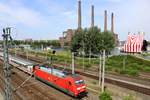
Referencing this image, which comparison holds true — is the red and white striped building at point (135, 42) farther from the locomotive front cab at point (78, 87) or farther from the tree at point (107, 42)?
the tree at point (107, 42)

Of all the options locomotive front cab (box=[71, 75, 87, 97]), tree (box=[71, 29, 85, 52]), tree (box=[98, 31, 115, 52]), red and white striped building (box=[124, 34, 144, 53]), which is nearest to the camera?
locomotive front cab (box=[71, 75, 87, 97])

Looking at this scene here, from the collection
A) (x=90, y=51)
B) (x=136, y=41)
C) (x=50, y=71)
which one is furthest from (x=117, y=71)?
(x=90, y=51)

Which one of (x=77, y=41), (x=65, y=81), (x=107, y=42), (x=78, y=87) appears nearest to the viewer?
(x=78, y=87)

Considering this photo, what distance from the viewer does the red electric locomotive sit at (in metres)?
27.6

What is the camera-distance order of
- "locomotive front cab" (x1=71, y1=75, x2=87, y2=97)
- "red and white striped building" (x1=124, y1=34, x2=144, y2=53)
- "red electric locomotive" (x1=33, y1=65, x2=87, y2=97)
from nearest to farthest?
1. "locomotive front cab" (x1=71, y1=75, x2=87, y2=97)
2. "red electric locomotive" (x1=33, y1=65, x2=87, y2=97)
3. "red and white striped building" (x1=124, y1=34, x2=144, y2=53)

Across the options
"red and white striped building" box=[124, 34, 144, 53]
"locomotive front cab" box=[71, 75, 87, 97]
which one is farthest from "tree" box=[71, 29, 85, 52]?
A: "locomotive front cab" box=[71, 75, 87, 97]

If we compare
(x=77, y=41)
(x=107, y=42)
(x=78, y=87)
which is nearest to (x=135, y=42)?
(x=78, y=87)

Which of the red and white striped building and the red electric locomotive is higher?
the red and white striped building

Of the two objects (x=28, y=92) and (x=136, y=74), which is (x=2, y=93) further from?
(x=136, y=74)

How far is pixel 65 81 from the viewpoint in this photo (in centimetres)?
2909

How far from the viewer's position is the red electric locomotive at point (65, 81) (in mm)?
27627

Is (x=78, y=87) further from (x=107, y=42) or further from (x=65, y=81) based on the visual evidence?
(x=107, y=42)

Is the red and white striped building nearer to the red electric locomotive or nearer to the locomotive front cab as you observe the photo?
the red electric locomotive

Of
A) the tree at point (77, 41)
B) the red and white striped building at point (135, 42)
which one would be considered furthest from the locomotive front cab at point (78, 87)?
the tree at point (77, 41)
